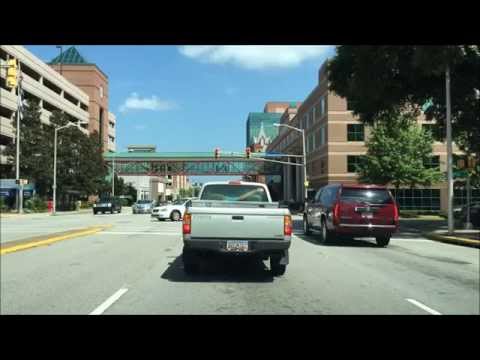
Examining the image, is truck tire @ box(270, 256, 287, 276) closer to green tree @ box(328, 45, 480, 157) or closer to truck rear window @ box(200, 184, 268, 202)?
truck rear window @ box(200, 184, 268, 202)

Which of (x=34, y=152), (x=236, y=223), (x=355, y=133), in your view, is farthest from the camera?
(x=355, y=133)

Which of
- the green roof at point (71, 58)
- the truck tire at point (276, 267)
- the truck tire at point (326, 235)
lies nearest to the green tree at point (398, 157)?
the truck tire at point (326, 235)

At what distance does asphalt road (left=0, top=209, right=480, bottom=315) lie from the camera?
700 centimetres

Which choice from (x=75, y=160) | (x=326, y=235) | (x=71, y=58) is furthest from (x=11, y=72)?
(x=71, y=58)

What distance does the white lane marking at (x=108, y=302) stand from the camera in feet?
21.9

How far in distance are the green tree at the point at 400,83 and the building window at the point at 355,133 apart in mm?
27088

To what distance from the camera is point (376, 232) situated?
16172mm

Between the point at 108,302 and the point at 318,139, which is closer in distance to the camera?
the point at 108,302

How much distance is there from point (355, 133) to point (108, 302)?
1993 inches

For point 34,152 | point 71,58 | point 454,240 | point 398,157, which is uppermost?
point 71,58

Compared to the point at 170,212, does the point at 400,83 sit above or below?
above

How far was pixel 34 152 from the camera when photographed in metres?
53.1

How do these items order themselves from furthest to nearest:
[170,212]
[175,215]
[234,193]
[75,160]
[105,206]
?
[75,160] → [105,206] → [175,215] → [170,212] → [234,193]

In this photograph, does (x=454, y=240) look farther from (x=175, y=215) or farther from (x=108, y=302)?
(x=175, y=215)
